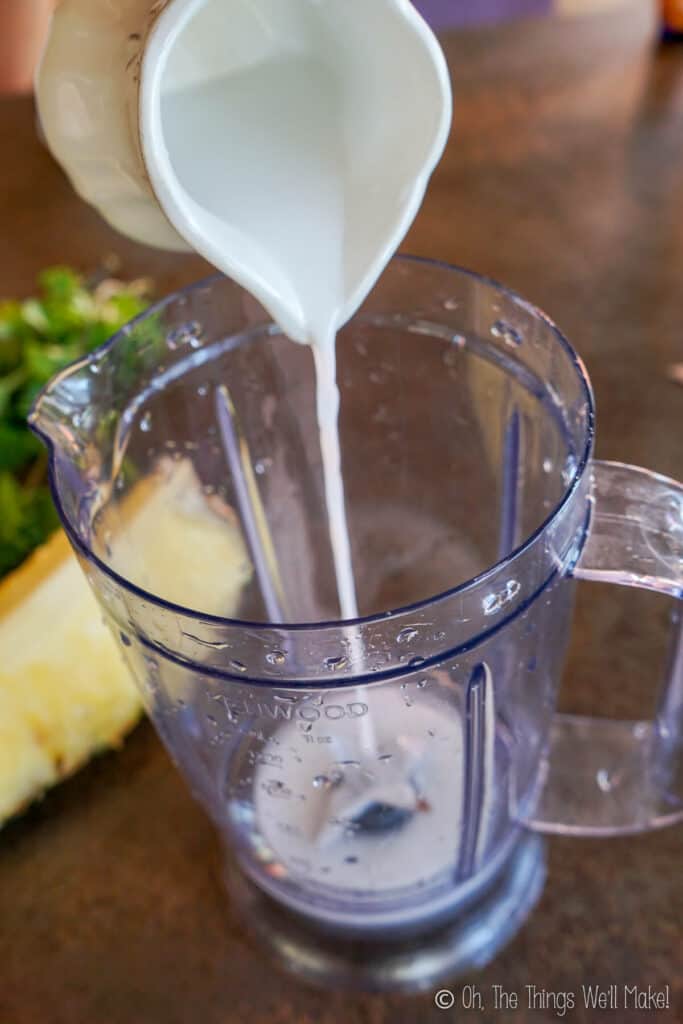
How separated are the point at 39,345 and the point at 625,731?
25.8 inches

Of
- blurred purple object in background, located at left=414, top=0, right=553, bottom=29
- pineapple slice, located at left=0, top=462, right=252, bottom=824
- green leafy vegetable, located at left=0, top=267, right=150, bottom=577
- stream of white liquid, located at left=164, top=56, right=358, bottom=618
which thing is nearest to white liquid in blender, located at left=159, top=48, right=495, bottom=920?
stream of white liquid, located at left=164, top=56, right=358, bottom=618

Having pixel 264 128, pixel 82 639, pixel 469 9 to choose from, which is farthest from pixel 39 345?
pixel 469 9

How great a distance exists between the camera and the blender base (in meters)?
0.60

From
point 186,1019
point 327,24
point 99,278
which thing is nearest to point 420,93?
point 327,24

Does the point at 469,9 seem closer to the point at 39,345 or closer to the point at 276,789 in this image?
the point at 39,345

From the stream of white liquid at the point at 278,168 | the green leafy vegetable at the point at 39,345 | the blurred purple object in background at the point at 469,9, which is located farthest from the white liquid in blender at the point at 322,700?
the blurred purple object in background at the point at 469,9

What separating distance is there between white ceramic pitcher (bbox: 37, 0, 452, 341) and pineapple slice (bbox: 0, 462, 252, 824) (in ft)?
0.64

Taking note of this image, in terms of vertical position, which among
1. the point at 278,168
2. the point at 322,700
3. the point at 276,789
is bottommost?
the point at 276,789

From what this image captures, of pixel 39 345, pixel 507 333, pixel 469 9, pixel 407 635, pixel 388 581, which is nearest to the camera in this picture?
pixel 407 635

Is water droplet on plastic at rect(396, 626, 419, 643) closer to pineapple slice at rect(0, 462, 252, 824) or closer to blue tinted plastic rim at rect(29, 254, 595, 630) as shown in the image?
blue tinted plastic rim at rect(29, 254, 595, 630)

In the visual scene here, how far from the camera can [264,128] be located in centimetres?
53

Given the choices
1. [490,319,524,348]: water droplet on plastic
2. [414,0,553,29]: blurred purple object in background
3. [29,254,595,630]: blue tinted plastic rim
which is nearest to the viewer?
[29,254,595,630]: blue tinted plastic rim

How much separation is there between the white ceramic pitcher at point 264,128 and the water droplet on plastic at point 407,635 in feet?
0.58

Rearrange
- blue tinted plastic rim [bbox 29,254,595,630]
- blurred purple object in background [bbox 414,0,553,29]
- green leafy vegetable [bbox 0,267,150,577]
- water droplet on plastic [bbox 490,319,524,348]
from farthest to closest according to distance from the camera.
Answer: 1. blurred purple object in background [bbox 414,0,553,29]
2. green leafy vegetable [bbox 0,267,150,577]
3. water droplet on plastic [bbox 490,319,524,348]
4. blue tinted plastic rim [bbox 29,254,595,630]
